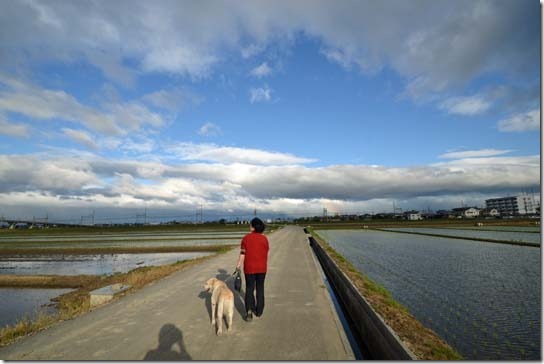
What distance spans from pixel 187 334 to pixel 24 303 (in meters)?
12.2

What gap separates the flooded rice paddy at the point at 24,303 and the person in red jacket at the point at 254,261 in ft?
28.6

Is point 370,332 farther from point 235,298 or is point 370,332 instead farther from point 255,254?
point 235,298

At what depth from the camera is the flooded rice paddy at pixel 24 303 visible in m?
11.4

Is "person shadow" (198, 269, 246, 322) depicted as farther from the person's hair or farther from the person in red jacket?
the person's hair

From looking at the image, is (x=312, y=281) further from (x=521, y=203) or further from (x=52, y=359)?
(x=521, y=203)

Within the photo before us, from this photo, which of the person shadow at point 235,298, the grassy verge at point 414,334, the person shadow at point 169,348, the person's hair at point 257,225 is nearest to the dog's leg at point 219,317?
the person shadow at point 169,348

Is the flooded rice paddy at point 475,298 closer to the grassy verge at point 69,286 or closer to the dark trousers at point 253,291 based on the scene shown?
the dark trousers at point 253,291

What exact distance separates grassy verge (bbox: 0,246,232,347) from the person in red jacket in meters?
4.51

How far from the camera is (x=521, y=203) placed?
173375 millimetres

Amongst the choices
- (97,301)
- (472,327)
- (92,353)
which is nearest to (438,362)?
(472,327)

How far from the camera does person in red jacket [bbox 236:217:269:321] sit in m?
6.59

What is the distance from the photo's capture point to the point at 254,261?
21.6 ft

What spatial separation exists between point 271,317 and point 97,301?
5.46 metres

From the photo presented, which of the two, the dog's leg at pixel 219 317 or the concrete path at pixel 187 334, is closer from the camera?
the concrete path at pixel 187 334
